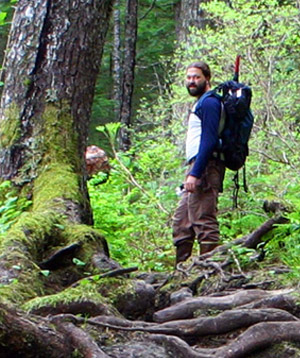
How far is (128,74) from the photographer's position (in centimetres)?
1695

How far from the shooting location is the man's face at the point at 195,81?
6863 millimetres

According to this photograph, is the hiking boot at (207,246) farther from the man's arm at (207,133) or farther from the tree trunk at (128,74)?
the tree trunk at (128,74)

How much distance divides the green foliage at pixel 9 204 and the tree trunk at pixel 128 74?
32.8 feet

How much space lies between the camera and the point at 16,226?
5.38 m

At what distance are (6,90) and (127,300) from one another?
3.13m

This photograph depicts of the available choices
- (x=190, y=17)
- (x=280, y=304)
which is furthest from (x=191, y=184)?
(x=190, y=17)

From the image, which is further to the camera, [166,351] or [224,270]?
[224,270]

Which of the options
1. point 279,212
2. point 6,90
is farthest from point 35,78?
point 279,212

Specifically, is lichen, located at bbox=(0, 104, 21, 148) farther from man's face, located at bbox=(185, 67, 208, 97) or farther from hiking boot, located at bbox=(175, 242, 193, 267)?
hiking boot, located at bbox=(175, 242, 193, 267)

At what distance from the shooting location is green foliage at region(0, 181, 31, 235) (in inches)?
251

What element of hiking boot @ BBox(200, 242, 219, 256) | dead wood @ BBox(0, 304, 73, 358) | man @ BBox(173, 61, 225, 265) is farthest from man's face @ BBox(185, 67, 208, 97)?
dead wood @ BBox(0, 304, 73, 358)

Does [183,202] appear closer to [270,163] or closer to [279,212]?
[279,212]

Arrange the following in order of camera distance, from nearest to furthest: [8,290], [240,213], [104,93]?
[8,290], [240,213], [104,93]

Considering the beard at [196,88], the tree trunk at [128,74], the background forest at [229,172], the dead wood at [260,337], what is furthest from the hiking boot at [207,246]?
the tree trunk at [128,74]
